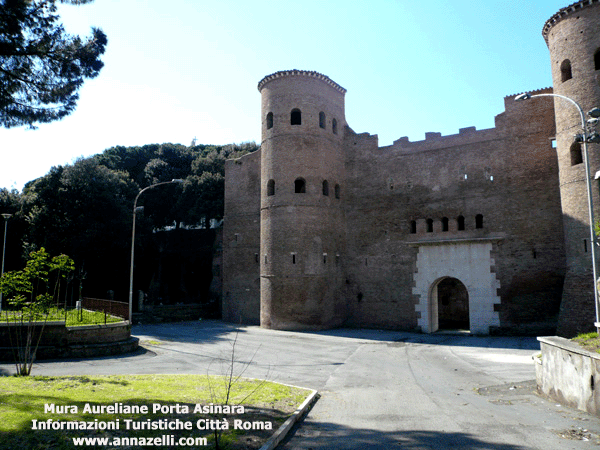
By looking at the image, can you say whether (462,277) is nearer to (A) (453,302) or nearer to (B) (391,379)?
(A) (453,302)

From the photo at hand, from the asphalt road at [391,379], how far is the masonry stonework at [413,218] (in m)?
2.09

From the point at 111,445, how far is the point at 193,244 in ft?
114

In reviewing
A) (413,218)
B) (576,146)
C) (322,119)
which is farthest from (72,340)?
(576,146)

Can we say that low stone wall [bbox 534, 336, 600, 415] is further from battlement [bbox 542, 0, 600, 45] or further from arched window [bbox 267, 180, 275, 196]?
arched window [bbox 267, 180, 275, 196]

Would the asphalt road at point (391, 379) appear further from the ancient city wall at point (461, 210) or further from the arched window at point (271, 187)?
the arched window at point (271, 187)

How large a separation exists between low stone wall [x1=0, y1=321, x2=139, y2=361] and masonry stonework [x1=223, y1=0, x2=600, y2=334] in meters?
9.69

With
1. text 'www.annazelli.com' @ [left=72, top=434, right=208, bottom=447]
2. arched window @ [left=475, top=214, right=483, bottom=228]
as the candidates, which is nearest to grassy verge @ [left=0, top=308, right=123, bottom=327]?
text 'www.annazelli.com' @ [left=72, top=434, right=208, bottom=447]

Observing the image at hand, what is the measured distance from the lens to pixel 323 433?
7.28 meters

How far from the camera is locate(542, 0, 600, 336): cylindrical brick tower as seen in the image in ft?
57.6

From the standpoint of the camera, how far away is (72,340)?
52.1 feet

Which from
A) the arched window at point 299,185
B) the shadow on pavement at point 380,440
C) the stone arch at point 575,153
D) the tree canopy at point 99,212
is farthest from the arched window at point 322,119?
the shadow on pavement at point 380,440

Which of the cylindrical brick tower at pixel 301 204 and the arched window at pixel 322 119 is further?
the arched window at pixel 322 119

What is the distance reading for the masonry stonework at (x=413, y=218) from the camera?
20031 mm

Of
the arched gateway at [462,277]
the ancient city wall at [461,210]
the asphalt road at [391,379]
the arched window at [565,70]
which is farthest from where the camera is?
the arched gateway at [462,277]
